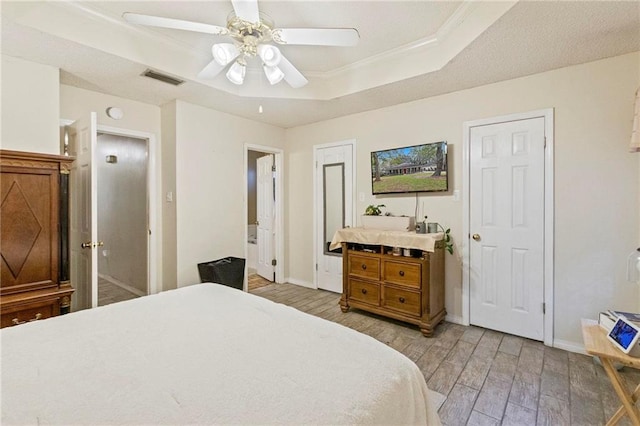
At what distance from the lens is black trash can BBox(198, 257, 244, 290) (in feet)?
11.4

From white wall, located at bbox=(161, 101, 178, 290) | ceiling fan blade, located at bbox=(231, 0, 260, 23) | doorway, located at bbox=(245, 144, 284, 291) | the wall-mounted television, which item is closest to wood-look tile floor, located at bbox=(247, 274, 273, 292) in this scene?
doorway, located at bbox=(245, 144, 284, 291)

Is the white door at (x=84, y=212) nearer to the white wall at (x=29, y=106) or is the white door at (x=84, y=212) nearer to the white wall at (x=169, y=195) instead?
the white wall at (x=29, y=106)

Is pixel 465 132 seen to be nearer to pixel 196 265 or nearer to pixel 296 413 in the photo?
pixel 296 413

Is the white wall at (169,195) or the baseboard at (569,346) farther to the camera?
the white wall at (169,195)

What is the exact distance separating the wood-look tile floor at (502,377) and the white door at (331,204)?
1128 mm

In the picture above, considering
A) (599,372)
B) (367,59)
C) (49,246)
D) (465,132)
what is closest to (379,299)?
(599,372)

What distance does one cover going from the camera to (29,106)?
2467 mm

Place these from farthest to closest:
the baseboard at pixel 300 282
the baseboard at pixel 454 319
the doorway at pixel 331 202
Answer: the baseboard at pixel 300 282
the doorway at pixel 331 202
the baseboard at pixel 454 319

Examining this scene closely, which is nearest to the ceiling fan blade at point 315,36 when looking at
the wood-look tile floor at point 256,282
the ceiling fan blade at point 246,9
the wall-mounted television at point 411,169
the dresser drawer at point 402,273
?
the ceiling fan blade at point 246,9

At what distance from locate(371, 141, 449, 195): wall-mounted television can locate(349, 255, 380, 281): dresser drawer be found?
863mm

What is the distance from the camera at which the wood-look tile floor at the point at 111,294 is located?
3.90 meters

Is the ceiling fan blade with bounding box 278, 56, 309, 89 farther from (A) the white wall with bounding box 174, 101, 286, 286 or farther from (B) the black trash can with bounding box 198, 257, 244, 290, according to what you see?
(B) the black trash can with bounding box 198, 257, 244, 290

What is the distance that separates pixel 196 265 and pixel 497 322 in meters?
3.35

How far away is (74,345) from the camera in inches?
48.0
